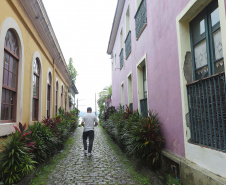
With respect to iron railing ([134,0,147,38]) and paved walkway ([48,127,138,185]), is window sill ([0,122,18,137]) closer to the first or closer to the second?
paved walkway ([48,127,138,185])

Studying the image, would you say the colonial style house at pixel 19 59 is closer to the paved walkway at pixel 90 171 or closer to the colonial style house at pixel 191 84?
the paved walkway at pixel 90 171

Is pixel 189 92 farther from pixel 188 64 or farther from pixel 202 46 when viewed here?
pixel 202 46

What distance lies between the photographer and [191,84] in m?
3.50

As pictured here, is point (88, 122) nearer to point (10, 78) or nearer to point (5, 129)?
point (10, 78)

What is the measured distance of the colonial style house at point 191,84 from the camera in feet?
9.18

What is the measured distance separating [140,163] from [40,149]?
8.04ft

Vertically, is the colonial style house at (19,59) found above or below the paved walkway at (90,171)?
above

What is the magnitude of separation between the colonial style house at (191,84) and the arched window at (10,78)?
362cm

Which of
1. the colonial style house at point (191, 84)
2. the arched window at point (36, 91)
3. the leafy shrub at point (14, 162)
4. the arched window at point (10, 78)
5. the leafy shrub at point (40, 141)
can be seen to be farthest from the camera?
the arched window at point (36, 91)

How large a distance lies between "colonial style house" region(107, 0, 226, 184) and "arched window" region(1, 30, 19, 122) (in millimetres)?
3617

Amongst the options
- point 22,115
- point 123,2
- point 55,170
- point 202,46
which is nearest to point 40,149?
point 55,170

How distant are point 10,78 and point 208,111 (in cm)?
447

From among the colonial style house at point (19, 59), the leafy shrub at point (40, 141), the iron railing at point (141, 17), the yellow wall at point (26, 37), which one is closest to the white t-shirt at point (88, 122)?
the colonial style house at point (19, 59)

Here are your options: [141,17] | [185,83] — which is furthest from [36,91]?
[185,83]
